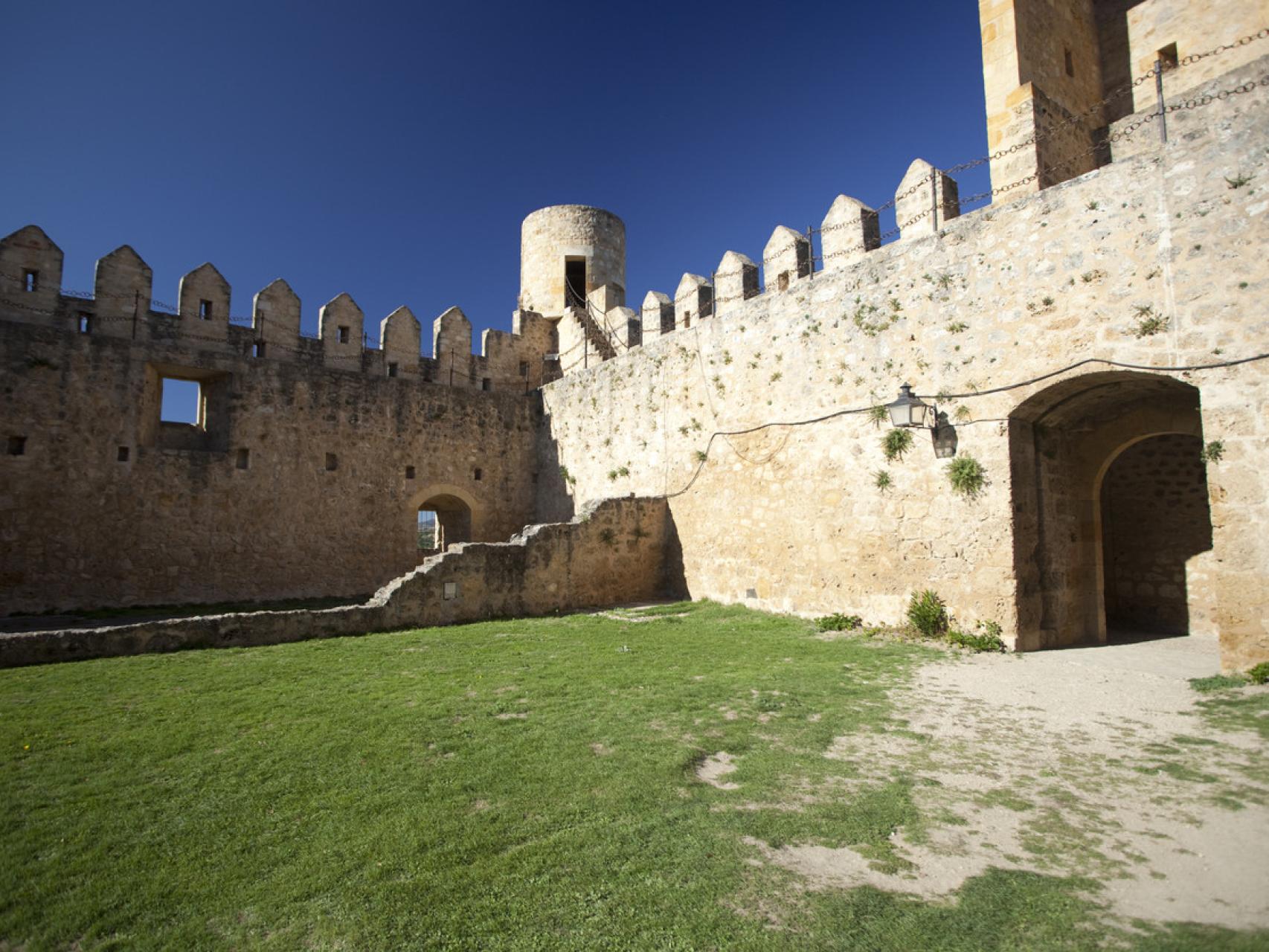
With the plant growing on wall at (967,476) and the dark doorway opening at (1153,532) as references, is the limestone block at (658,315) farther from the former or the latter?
Answer: the dark doorway opening at (1153,532)

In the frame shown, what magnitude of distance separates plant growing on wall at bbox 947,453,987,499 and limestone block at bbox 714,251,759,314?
484cm

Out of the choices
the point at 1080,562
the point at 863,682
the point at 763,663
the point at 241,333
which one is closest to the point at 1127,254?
the point at 1080,562

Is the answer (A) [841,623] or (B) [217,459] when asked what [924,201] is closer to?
(A) [841,623]

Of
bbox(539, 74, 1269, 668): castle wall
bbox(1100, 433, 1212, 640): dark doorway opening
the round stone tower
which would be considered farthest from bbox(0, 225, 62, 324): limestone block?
bbox(1100, 433, 1212, 640): dark doorway opening

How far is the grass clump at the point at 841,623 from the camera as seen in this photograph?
9.63 meters

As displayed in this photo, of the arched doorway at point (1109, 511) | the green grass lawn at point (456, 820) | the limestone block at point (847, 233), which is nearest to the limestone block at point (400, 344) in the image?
the limestone block at point (847, 233)

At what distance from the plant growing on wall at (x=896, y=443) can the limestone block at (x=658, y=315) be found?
19.3ft

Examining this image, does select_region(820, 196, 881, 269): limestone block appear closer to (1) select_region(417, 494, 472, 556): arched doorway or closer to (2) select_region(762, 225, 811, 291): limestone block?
(2) select_region(762, 225, 811, 291): limestone block

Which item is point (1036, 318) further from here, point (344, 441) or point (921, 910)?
A: point (344, 441)

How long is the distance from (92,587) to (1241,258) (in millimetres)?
17272

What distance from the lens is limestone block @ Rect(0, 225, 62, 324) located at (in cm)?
1308

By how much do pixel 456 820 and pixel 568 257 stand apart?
18.6 m

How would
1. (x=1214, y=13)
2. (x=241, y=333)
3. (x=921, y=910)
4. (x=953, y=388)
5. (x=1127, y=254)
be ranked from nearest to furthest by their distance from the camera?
1. (x=921, y=910)
2. (x=1127, y=254)
3. (x=953, y=388)
4. (x=1214, y=13)
5. (x=241, y=333)

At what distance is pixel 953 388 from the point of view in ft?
29.2
